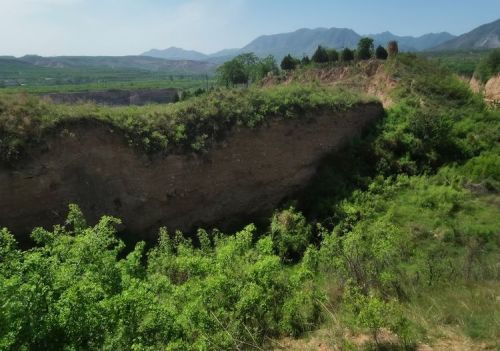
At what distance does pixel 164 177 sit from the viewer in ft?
54.0

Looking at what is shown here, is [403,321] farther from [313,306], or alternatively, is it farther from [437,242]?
[437,242]

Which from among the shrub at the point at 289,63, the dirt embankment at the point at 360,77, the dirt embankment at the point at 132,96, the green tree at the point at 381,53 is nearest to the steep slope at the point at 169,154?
the dirt embankment at the point at 360,77

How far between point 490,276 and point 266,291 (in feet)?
18.0

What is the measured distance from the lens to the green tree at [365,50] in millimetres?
31328

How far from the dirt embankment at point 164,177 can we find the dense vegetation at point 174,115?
371 millimetres

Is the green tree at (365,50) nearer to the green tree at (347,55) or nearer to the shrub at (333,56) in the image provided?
the green tree at (347,55)

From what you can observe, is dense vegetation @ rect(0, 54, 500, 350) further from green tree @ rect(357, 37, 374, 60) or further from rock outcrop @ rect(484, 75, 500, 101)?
rock outcrop @ rect(484, 75, 500, 101)

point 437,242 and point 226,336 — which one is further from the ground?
point 226,336

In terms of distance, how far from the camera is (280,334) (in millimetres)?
8156

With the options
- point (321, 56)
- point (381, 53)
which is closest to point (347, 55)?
point (321, 56)

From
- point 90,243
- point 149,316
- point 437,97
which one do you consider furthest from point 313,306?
point 437,97

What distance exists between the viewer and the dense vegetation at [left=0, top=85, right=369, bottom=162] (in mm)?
14328

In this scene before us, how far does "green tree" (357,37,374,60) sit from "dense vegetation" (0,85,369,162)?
1030cm

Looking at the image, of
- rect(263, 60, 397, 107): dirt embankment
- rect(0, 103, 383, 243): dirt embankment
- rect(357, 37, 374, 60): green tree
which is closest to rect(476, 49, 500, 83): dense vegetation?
rect(357, 37, 374, 60): green tree
